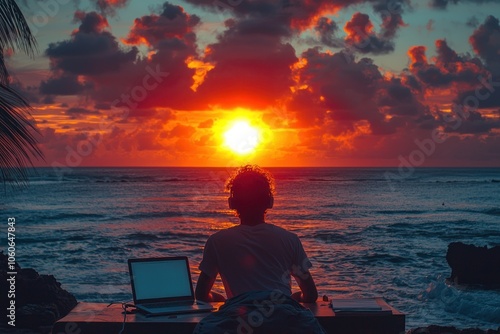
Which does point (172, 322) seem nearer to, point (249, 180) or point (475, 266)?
point (249, 180)

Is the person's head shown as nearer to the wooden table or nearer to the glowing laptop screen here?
the glowing laptop screen

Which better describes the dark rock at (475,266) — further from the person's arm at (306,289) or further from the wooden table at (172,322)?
the wooden table at (172,322)

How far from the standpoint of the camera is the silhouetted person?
14.3ft

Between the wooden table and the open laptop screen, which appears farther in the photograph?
the open laptop screen

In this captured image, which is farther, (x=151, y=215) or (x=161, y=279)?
(x=151, y=215)

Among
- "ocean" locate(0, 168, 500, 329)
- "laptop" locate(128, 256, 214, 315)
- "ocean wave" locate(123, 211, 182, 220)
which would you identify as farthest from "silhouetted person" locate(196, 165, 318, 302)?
"ocean wave" locate(123, 211, 182, 220)

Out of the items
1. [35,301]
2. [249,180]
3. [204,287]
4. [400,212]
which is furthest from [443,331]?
[400,212]

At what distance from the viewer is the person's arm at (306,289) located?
458 centimetres

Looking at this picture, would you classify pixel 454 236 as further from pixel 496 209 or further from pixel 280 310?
pixel 280 310

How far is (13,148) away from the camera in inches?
153

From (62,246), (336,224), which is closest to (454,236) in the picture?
(336,224)

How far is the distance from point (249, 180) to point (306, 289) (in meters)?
0.88

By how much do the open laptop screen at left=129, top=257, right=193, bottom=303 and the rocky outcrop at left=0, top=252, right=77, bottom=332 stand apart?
19.6 feet

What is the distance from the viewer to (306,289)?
4.66 m
